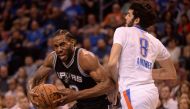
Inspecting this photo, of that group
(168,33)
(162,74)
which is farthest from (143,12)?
(168,33)

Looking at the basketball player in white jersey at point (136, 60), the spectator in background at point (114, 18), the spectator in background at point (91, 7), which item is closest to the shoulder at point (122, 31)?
the basketball player in white jersey at point (136, 60)

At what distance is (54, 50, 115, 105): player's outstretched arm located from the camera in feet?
18.7

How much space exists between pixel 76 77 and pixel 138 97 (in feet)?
3.79

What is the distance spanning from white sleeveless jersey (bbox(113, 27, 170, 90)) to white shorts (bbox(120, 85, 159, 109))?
6 cm

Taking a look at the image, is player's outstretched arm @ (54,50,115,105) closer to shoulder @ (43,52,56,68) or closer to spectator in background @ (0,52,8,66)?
shoulder @ (43,52,56,68)

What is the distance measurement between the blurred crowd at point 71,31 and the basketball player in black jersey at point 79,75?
12.7 feet

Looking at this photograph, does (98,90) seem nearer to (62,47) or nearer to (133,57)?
(62,47)

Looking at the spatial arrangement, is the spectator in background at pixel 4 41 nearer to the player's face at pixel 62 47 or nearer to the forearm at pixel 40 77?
the forearm at pixel 40 77

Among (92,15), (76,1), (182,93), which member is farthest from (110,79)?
(76,1)

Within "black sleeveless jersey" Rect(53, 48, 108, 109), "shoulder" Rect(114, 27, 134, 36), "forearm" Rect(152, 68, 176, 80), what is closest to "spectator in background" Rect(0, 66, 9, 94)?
"black sleeveless jersey" Rect(53, 48, 108, 109)

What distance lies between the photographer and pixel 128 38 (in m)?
5.14

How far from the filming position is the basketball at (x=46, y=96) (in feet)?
19.1

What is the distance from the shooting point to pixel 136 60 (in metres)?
5.15

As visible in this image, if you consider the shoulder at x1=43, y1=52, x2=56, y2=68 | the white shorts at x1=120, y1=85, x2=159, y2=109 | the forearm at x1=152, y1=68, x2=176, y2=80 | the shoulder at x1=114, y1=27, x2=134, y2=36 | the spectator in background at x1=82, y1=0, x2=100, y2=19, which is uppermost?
the spectator in background at x1=82, y1=0, x2=100, y2=19
